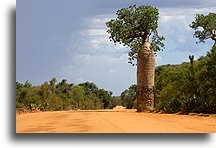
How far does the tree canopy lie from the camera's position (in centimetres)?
1358

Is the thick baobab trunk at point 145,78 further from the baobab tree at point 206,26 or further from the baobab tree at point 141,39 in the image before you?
the baobab tree at point 206,26

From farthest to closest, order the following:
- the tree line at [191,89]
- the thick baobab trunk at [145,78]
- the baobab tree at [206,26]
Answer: the baobab tree at [206,26]
the thick baobab trunk at [145,78]
the tree line at [191,89]

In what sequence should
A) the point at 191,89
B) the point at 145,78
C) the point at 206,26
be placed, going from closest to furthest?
the point at 191,89, the point at 145,78, the point at 206,26

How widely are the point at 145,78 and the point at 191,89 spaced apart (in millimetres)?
1898

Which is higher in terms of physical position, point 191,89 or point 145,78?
point 145,78

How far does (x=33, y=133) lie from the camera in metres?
5.57

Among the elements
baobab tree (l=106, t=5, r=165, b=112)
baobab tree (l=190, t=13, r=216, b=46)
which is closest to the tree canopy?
baobab tree (l=106, t=5, r=165, b=112)

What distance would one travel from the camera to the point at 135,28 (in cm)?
1409

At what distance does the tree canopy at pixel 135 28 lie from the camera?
13578mm

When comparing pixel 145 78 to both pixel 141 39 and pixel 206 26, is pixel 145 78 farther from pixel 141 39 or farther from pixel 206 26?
pixel 206 26

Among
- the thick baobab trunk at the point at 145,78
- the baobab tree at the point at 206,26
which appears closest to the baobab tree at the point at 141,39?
the thick baobab trunk at the point at 145,78

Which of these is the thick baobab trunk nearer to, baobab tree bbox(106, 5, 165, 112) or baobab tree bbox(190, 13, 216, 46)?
baobab tree bbox(106, 5, 165, 112)

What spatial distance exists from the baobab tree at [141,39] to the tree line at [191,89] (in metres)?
0.70

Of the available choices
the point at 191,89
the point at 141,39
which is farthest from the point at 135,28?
the point at 191,89
